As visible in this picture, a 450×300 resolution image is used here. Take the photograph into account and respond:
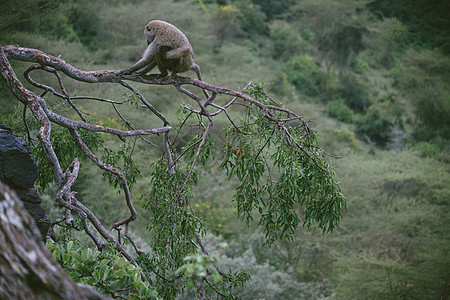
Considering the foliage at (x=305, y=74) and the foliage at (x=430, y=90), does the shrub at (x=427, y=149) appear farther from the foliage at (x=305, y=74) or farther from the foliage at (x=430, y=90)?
the foliage at (x=305, y=74)

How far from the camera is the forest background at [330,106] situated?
759 cm

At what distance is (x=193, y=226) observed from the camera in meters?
2.67

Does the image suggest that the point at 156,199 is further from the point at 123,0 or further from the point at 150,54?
the point at 123,0

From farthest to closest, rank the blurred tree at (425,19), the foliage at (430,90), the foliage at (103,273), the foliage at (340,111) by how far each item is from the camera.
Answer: the foliage at (340,111)
the blurred tree at (425,19)
the foliage at (430,90)
the foliage at (103,273)

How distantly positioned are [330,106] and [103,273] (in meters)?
17.5

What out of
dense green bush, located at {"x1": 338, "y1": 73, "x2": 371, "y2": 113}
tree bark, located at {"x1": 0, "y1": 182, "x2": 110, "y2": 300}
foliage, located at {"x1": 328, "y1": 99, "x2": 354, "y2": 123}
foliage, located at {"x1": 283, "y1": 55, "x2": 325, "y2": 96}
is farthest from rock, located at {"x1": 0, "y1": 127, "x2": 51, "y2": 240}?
dense green bush, located at {"x1": 338, "y1": 73, "x2": 371, "y2": 113}

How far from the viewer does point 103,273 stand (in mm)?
2281

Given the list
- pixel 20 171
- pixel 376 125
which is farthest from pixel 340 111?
pixel 20 171

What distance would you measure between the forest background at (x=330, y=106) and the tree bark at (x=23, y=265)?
93.7 inches

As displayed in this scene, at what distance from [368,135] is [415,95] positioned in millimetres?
2523

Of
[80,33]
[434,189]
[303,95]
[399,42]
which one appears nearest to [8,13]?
[80,33]

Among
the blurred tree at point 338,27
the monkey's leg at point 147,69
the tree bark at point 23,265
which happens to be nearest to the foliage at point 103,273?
the tree bark at point 23,265

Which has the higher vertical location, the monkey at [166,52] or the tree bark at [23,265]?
the monkey at [166,52]

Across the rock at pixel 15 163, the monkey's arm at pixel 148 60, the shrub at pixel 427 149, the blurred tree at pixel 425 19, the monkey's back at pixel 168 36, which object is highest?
the monkey's back at pixel 168 36
